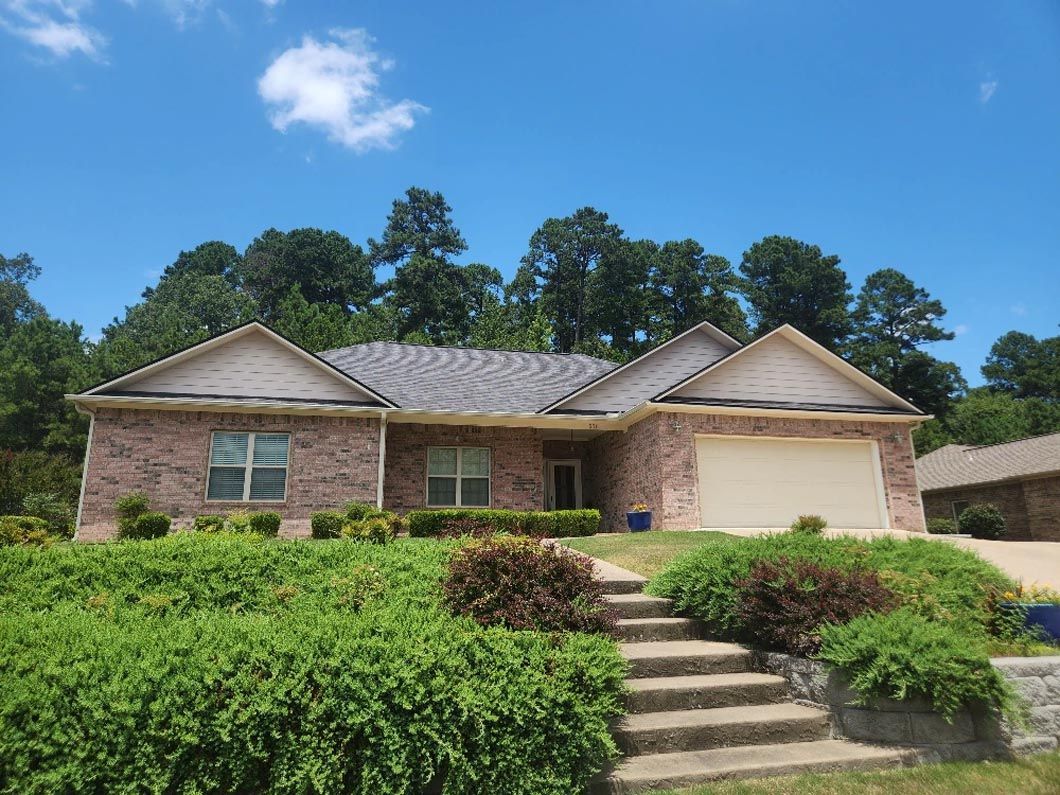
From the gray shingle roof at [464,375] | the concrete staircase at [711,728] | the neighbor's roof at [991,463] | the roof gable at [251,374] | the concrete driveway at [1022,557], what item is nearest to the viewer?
the concrete staircase at [711,728]

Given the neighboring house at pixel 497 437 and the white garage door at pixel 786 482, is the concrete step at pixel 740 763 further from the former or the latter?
the white garage door at pixel 786 482

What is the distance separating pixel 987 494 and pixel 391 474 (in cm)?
2210

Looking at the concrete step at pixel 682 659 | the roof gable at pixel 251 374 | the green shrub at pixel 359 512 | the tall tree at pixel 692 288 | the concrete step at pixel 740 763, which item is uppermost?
the tall tree at pixel 692 288

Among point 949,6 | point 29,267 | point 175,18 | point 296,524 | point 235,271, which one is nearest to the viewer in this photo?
point 949,6

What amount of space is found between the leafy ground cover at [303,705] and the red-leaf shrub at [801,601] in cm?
204

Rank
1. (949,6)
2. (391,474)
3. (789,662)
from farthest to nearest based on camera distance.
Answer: (391,474) < (949,6) < (789,662)

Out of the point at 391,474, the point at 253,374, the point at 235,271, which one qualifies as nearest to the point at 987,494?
the point at 391,474

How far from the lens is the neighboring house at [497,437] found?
14.1 metres

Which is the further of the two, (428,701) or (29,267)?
(29,267)

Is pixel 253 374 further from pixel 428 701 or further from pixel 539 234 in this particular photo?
pixel 539 234

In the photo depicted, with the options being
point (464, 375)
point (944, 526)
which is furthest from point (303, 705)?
point (944, 526)

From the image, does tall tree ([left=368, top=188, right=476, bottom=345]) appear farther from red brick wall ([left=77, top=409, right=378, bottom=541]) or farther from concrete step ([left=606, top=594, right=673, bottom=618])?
concrete step ([left=606, top=594, right=673, bottom=618])

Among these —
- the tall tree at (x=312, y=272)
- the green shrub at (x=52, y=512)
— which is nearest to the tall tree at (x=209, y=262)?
the tall tree at (x=312, y=272)

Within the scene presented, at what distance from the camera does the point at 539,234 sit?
5025 centimetres
